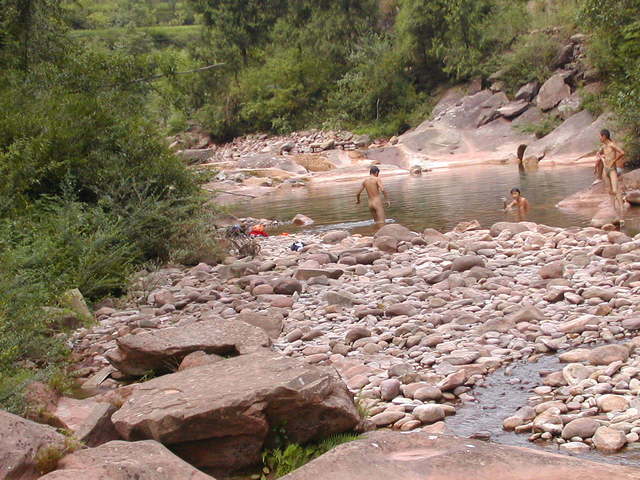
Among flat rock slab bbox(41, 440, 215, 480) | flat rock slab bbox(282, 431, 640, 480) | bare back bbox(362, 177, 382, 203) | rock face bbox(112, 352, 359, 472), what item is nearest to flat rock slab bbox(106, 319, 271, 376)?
rock face bbox(112, 352, 359, 472)

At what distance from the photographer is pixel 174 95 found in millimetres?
14891

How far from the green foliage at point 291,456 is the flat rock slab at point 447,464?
60cm

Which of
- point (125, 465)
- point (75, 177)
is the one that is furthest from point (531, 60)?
point (125, 465)

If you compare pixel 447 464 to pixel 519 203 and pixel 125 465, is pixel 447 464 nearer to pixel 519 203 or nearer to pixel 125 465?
pixel 125 465

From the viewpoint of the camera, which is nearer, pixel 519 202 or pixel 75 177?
pixel 75 177

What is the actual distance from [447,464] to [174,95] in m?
13.0

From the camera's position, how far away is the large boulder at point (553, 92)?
34.1 metres

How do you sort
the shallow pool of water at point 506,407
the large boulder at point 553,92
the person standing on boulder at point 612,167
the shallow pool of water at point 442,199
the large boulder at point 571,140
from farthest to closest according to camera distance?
the large boulder at point 553,92
the large boulder at point 571,140
the shallow pool of water at point 442,199
the person standing on boulder at point 612,167
the shallow pool of water at point 506,407

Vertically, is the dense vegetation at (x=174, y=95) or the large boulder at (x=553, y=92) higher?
the dense vegetation at (x=174, y=95)

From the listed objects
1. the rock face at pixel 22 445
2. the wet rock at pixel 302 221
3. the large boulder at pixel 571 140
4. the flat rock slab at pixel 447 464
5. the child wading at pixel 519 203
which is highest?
the rock face at pixel 22 445

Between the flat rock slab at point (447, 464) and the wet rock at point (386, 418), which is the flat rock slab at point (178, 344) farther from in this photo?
the flat rock slab at point (447, 464)

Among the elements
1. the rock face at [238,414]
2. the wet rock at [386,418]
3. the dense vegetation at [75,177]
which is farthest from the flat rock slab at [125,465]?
the dense vegetation at [75,177]

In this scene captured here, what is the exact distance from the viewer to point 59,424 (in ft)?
14.4

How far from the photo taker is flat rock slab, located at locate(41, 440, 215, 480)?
307 cm
